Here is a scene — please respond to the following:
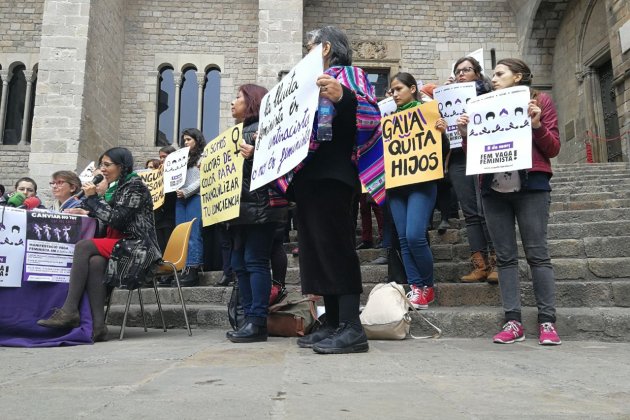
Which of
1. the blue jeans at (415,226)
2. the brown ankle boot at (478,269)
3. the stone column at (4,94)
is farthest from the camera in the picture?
the stone column at (4,94)

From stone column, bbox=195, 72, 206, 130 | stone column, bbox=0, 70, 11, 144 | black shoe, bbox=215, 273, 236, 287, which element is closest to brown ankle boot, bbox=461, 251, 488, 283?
black shoe, bbox=215, 273, 236, 287

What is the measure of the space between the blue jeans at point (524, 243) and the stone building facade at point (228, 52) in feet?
26.8

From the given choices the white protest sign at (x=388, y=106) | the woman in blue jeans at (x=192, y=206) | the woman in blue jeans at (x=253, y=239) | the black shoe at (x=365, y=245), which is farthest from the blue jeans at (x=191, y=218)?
the white protest sign at (x=388, y=106)

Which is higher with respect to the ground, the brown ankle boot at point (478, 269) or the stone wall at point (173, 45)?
the stone wall at point (173, 45)

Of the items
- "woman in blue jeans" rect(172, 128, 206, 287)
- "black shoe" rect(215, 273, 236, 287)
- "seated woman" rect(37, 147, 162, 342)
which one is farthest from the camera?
"woman in blue jeans" rect(172, 128, 206, 287)

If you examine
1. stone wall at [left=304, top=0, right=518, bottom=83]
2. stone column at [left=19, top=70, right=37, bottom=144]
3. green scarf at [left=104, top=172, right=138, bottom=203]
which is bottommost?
green scarf at [left=104, top=172, right=138, bottom=203]

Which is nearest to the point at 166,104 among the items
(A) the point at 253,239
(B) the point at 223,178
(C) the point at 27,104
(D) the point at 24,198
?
(C) the point at 27,104

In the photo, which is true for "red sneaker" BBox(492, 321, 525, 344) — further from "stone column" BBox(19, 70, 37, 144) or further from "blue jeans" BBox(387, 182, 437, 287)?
"stone column" BBox(19, 70, 37, 144)

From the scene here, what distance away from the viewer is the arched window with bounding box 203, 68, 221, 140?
42.2 ft

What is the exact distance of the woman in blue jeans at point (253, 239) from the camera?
131 inches

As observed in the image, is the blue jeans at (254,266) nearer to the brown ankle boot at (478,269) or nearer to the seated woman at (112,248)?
the seated woman at (112,248)

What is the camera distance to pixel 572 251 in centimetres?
460

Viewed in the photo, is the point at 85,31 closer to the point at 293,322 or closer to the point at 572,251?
the point at 293,322

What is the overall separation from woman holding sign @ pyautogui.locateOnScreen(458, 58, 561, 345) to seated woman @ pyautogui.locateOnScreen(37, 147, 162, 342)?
98.3 inches
